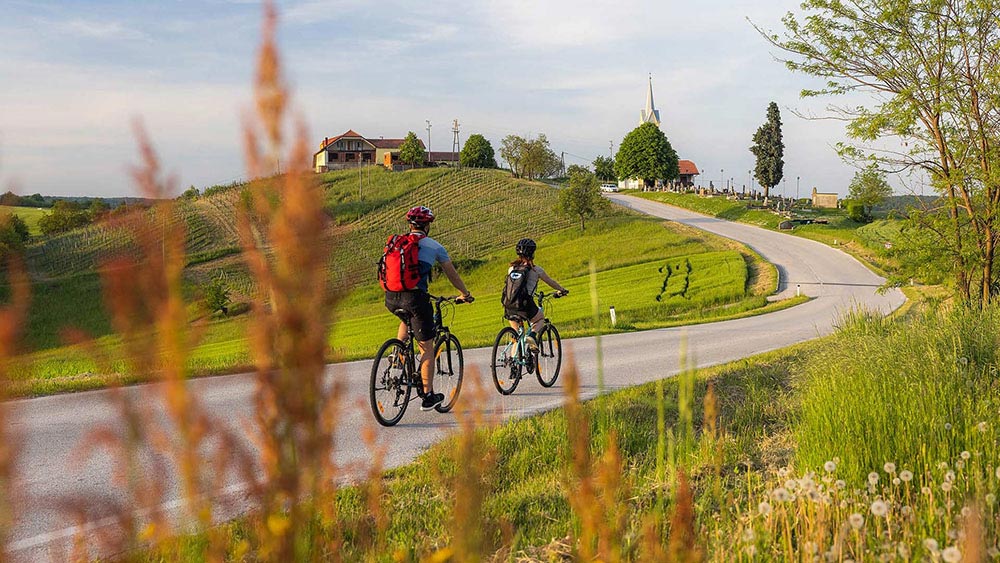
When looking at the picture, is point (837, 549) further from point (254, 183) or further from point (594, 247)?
point (594, 247)

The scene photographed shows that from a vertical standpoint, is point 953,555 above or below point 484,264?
above

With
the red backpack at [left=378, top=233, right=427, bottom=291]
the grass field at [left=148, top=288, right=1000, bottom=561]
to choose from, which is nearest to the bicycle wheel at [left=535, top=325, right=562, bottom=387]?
the grass field at [left=148, top=288, right=1000, bottom=561]

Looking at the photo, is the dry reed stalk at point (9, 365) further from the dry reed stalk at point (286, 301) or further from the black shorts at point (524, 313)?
the black shorts at point (524, 313)

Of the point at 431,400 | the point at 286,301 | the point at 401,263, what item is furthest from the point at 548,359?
the point at 286,301

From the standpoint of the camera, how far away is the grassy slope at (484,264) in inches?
376

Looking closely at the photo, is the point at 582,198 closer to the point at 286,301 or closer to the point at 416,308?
the point at 416,308

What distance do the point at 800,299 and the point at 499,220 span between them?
1805 inches

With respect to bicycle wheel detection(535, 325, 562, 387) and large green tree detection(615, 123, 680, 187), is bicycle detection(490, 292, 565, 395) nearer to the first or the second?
bicycle wheel detection(535, 325, 562, 387)

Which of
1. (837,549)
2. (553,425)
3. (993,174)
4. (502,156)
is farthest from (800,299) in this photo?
(502,156)

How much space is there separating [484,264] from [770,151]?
43.9 meters

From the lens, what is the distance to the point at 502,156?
112250mm

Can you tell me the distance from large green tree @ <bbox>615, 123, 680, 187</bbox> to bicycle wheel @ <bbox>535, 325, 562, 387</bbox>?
95531 millimetres

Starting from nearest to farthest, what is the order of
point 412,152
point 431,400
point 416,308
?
point 416,308
point 431,400
point 412,152

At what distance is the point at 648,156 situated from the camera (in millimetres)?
102625
